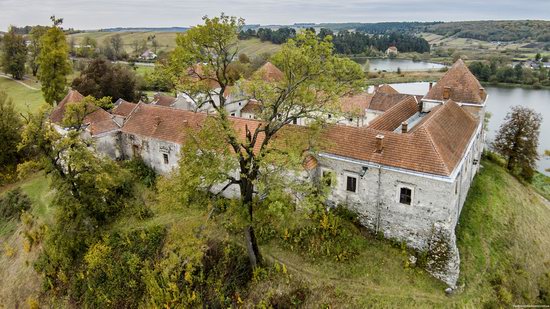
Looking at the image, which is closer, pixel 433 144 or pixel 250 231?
pixel 250 231

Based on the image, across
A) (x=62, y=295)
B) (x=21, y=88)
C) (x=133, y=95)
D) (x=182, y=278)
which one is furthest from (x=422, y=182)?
(x=21, y=88)

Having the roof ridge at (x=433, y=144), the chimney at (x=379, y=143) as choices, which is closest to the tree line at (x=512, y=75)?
the roof ridge at (x=433, y=144)

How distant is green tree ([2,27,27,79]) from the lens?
194 ft

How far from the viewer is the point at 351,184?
2136cm

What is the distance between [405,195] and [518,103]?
58.1 metres

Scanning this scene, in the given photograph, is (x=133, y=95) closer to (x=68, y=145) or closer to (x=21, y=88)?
(x=21, y=88)

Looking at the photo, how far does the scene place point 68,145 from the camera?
71.5 ft

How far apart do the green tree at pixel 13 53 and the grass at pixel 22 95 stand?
259 cm

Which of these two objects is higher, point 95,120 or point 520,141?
point 95,120

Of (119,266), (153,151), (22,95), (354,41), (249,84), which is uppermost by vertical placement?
(354,41)

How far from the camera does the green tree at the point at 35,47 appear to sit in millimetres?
61844

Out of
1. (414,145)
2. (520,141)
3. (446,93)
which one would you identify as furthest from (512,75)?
(414,145)

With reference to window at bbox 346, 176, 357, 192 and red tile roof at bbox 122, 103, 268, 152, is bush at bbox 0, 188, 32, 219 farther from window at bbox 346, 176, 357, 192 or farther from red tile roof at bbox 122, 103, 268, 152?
window at bbox 346, 176, 357, 192

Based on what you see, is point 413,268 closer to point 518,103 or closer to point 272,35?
point 518,103
